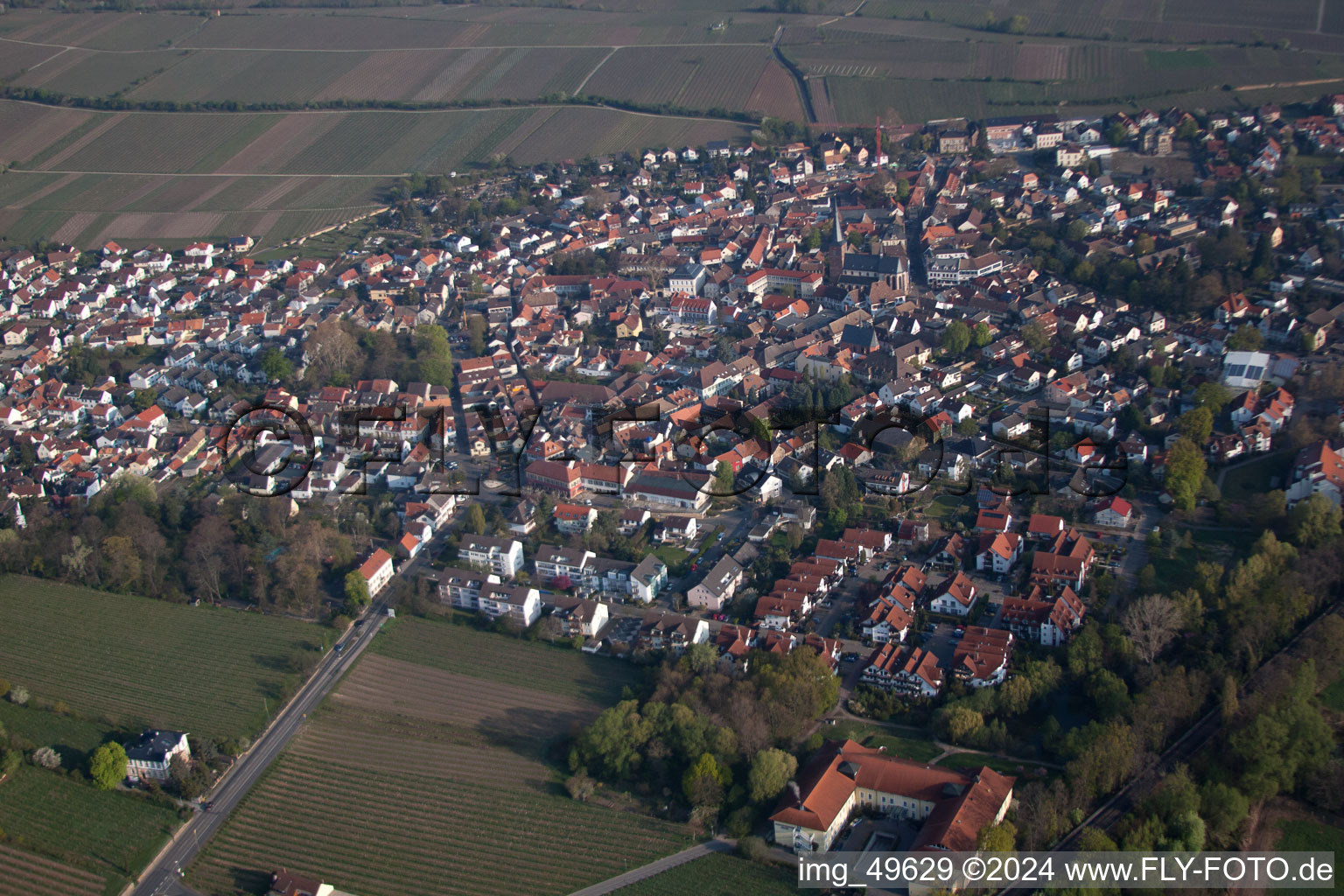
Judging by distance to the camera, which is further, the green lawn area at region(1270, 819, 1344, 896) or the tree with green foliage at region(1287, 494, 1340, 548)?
the tree with green foliage at region(1287, 494, 1340, 548)

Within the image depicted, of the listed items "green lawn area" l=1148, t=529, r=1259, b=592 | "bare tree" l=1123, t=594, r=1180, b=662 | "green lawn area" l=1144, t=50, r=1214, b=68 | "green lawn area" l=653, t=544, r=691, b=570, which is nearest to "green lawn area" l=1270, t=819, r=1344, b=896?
"bare tree" l=1123, t=594, r=1180, b=662

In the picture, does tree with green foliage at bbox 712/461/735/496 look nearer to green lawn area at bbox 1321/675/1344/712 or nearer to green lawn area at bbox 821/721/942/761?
green lawn area at bbox 821/721/942/761

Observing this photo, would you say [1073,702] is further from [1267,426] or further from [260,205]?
[260,205]

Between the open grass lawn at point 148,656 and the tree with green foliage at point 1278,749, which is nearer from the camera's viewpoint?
the tree with green foliage at point 1278,749

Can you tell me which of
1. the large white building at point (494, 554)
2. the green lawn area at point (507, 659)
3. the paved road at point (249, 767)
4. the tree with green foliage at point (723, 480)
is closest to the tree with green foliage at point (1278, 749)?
the green lawn area at point (507, 659)

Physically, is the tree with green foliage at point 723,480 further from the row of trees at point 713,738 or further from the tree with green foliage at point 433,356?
the tree with green foliage at point 433,356

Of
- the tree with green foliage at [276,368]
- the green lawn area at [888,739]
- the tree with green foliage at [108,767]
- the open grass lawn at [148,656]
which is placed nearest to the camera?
the green lawn area at [888,739]

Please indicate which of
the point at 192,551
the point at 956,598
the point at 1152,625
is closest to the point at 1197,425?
the point at 1152,625
